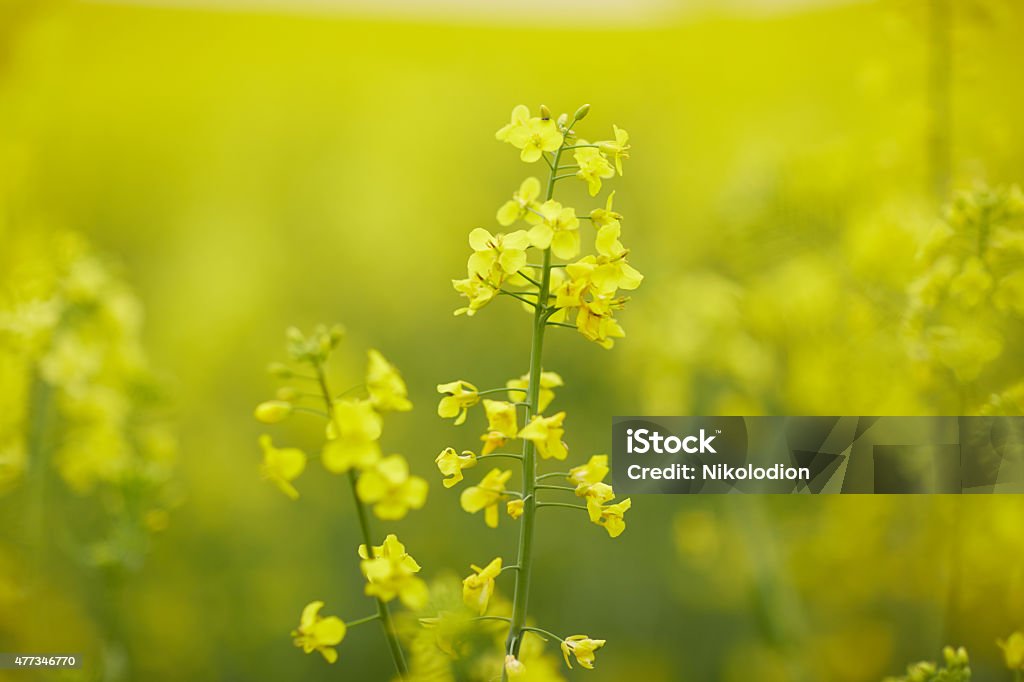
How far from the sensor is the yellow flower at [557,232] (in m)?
0.88

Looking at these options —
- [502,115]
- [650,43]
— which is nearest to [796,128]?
[650,43]

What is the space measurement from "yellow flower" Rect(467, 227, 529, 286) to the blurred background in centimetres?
102

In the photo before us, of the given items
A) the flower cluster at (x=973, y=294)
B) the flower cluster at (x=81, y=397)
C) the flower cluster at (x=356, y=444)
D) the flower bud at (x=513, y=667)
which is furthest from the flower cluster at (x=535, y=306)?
the flower cluster at (x=81, y=397)

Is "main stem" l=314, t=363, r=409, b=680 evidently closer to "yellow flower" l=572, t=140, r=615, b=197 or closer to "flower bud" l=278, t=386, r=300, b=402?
"flower bud" l=278, t=386, r=300, b=402

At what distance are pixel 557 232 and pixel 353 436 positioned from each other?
33 centimetres

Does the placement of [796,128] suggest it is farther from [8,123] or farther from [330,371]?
[8,123]

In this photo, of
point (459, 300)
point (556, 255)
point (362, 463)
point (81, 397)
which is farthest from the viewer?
point (459, 300)

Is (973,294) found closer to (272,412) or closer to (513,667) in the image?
(513,667)

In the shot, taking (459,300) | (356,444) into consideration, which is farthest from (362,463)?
(459,300)

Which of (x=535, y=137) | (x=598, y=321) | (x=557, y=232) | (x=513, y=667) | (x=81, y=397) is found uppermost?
(x=535, y=137)

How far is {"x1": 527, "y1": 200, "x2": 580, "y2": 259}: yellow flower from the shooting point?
0.88 meters

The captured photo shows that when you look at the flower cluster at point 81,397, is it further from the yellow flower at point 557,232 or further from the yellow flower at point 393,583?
the yellow flower at point 557,232

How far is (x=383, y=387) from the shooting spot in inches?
32.0

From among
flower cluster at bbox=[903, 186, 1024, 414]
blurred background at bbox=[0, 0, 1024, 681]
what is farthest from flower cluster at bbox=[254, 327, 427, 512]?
flower cluster at bbox=[903, 186, 1024, 414]
